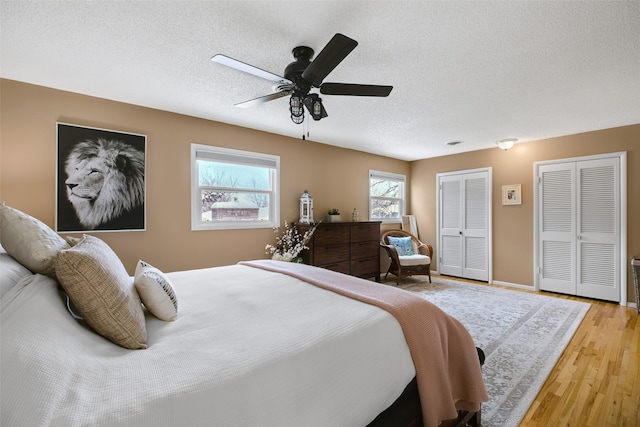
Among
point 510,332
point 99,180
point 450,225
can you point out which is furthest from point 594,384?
point 99,180

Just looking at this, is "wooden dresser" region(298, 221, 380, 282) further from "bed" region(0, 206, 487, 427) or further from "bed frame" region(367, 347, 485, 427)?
"bed frame" region(367, 347, 485, 427)

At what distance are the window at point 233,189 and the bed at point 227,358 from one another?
2.04 metres

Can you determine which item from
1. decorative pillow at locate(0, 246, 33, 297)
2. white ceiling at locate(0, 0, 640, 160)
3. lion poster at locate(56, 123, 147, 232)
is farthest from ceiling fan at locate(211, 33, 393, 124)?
lion poster at locate(56, 123, 147, 232)

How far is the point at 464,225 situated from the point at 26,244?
19.5 ft

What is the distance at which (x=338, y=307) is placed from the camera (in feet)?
4.95

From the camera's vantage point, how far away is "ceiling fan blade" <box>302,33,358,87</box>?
1.54 meters

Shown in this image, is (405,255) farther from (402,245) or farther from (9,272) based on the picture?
(9,272)

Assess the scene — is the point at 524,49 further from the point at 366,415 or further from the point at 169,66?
the point at 169,66

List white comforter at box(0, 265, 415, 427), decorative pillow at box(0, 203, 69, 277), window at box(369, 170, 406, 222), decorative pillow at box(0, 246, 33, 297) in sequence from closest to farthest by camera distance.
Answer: white comforter at box(0, 265, 415, 427)
decorative pillow at box(0, 246, 33, 297)
decorative pillow at box(0, 203, 69, 277)
window at box(369, 170, 406, 222)

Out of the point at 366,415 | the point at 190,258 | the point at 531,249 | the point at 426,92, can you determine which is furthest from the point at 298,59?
the point at 531,249

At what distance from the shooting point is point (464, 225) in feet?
18.4

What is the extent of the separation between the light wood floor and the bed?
73 cm

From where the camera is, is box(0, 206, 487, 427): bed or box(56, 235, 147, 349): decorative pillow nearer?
box(0, 206, 487, 427): bed

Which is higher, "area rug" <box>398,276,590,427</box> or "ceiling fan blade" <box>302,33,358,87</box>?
"ceiling fan blade" <box>302,33,358,87</box>
